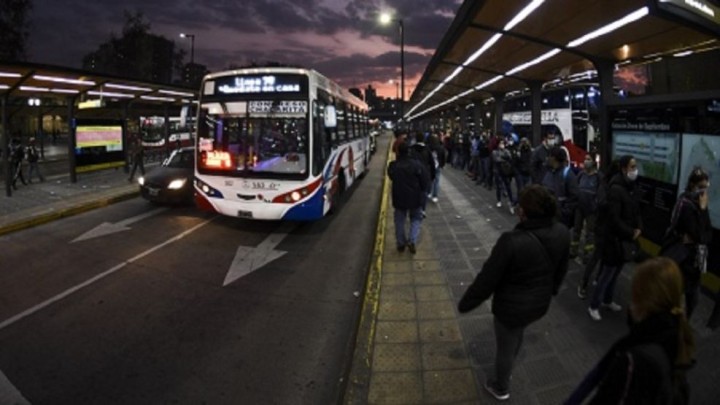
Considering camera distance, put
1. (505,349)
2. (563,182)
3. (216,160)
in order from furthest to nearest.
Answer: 1. (216,160)
2. (563,182)
3. (505,349)

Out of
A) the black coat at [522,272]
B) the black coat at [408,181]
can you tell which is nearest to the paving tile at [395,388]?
the black coat at [522,272]

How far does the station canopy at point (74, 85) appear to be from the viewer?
12.4 meters

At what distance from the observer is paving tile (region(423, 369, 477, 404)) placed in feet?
12.9

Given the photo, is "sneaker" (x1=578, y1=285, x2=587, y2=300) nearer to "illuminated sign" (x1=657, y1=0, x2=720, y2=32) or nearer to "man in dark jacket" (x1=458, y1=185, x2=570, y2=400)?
"man in dark jacket" (x1=458, y1=185, x2=570, y2=400)

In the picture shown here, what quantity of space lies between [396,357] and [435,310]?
1213 millimetres

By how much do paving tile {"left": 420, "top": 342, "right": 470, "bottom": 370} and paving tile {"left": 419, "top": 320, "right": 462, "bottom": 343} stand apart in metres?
0.11

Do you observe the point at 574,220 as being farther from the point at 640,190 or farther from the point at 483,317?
the point at 483,317

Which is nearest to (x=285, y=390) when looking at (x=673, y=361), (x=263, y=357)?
(x=263, y=357)

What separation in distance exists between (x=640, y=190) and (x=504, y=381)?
523 centimetres

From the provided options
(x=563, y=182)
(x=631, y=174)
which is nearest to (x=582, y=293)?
(x=631, y=174)

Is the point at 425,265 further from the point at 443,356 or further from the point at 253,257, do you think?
the point at 253,257

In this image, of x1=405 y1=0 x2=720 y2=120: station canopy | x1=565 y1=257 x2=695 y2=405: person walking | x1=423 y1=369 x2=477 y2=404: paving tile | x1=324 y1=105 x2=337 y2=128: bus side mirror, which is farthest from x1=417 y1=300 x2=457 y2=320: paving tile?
x1=324 y1=105 x2=337 y2=128: bus side mirror

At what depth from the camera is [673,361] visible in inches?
82.4

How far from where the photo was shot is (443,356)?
15.0 ft
